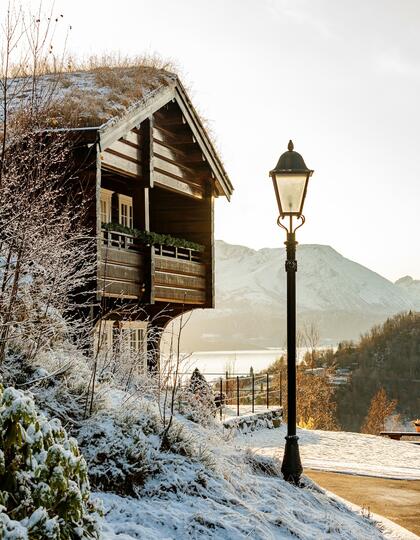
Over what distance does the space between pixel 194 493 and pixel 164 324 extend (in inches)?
574

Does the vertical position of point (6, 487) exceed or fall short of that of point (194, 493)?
it exceeds it

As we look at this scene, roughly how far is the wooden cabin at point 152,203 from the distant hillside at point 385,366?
2663 inches

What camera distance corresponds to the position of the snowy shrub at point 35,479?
12.5ft

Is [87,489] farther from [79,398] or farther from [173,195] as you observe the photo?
[173,195]

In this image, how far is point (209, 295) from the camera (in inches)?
777

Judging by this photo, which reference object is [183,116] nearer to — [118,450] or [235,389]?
[235,389]

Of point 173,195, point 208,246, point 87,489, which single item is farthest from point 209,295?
point 87,489

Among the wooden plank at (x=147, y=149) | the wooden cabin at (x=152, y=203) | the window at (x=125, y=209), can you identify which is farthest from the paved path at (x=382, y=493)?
the window at (x=125, y=209)

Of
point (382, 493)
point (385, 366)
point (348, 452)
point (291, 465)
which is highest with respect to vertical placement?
point (291, 465)

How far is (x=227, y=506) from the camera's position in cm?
658

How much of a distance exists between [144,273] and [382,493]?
775cm

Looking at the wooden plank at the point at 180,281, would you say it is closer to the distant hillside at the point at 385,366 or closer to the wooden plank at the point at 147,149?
the wooden plank at the point at 147,149

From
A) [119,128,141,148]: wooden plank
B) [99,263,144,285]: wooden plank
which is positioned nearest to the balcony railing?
[99,263,144,285]: wooden plank

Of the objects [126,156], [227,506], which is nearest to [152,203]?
[126,156]
